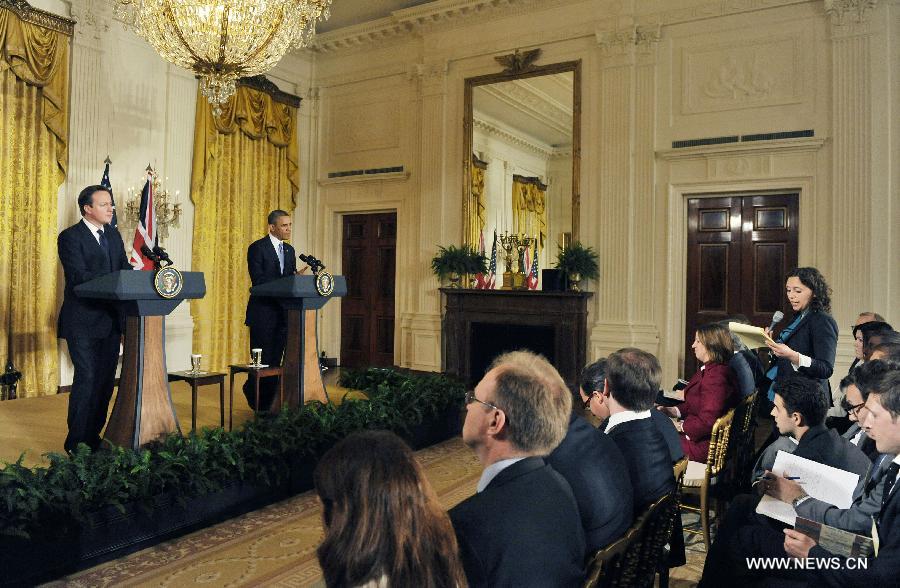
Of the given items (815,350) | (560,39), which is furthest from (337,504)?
(560,39)

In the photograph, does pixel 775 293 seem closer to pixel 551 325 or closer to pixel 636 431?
pixel 551 325

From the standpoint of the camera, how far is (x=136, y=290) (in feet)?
12.1

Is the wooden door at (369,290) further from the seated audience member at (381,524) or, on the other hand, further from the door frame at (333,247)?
the seated audience member at (381,524)

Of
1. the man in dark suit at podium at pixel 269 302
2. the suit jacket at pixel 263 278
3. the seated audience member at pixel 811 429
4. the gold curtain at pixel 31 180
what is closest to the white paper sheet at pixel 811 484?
the seated audience member at pixel 811 429

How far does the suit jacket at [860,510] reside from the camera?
1887 millimetres

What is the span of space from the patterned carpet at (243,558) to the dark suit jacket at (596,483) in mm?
1160

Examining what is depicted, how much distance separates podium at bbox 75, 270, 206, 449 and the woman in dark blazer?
11.7ft

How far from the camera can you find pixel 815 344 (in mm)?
3674

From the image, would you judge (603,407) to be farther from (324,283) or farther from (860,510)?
(324,283)

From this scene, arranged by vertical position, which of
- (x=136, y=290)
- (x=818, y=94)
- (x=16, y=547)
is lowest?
(x=16, y=547)

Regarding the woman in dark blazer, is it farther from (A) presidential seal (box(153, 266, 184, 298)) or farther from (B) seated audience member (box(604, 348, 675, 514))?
(A) presidential seal (box(153, 266, 184, 298))

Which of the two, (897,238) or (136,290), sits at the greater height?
(897,238)

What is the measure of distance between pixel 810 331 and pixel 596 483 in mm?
2509

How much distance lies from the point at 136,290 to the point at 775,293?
20.9ft
